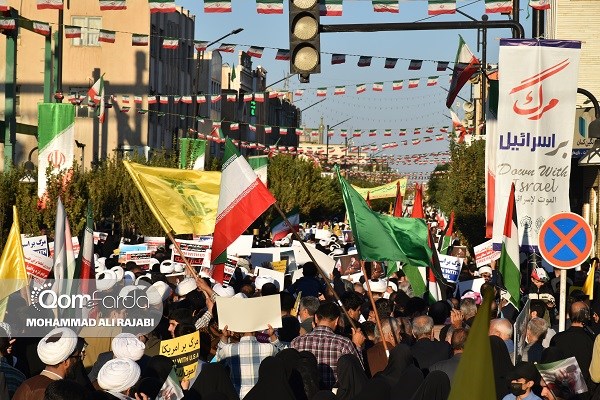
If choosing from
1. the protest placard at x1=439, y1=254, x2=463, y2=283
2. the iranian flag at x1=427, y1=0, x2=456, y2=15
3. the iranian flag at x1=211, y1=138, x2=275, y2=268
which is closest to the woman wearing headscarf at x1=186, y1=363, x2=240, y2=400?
the iranian flag at x1=211, y1=138, x2=275, y2=268

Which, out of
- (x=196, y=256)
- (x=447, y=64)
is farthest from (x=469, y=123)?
(x=196, y=256)

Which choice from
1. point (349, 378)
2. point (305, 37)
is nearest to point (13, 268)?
point (305, 37)

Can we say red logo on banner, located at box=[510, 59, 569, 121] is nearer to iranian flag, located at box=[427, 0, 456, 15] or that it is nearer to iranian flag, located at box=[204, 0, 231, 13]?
iranian flag, located at box=[427, 0, 456, 15]

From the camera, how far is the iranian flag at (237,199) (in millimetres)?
13016

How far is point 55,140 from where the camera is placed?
107 ft

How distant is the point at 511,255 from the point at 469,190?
25741mm

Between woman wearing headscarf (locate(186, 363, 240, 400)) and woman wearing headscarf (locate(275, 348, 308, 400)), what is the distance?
495mm

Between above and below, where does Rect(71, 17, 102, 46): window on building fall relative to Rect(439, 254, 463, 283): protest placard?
above

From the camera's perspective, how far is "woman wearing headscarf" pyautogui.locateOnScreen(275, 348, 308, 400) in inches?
332

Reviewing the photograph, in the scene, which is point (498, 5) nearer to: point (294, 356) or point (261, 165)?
point (294, 356)

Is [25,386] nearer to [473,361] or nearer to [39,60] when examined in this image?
[473,361]

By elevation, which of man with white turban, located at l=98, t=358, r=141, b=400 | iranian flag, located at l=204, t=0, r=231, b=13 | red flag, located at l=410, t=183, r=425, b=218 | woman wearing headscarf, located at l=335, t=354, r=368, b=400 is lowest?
woman wearing headscarf, located at l=335, t=354, r=368, b=400

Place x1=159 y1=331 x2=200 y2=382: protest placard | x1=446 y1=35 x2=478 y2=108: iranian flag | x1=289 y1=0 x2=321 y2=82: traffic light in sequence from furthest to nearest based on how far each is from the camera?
x1=446 y1=35 x2=478 y2=108: iranian flag → x1=289 y1=0 x2=321 y2=82: traffic light → x1=159 y1=331 x2=200 y2=382: protest placard

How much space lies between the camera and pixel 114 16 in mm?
61562
